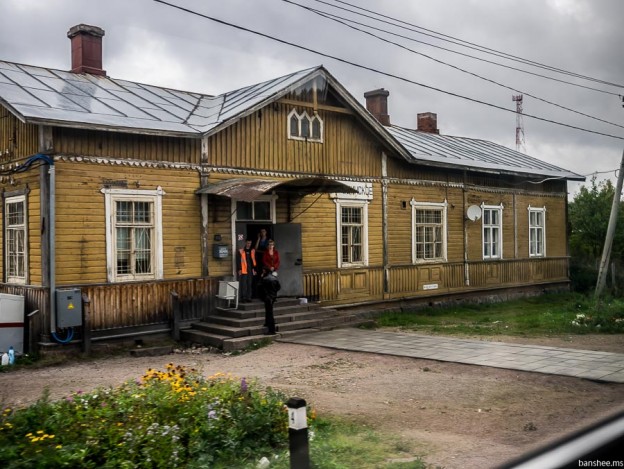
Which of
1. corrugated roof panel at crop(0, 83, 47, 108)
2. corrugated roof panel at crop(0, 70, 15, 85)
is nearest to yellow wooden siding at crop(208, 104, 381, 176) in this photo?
corrugated roof panel at crop(0, 83, 47, 108)

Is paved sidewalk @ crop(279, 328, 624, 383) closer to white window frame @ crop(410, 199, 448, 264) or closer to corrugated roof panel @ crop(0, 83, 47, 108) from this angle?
white window frame @ crop(410, 199, 448, 264)

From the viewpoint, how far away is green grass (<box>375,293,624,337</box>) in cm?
1441

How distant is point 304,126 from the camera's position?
1670cm

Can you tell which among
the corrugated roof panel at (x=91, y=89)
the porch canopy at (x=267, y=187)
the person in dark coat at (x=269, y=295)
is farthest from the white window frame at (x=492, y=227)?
the corrugated roof panel at (x=91, y=89)

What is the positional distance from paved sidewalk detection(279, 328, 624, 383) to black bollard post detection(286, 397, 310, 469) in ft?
18.4

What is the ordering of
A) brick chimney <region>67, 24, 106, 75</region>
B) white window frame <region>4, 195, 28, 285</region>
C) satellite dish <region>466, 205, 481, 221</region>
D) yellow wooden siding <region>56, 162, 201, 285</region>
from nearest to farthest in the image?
1. yellow wooden siding <region>56, 162, 201, 285</region>
2. white window frame <region>4, 195, 28, 285</region>
3. brick chimney <region>67, 24, 106, 75</region>
4. satellite dish <region>466, 205, 481, 221</region>

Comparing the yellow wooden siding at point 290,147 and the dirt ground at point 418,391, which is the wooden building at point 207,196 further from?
the dirt ground at point 418,391

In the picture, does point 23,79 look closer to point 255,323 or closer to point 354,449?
point 255,323

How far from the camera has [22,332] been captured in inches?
495

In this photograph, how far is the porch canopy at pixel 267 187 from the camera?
531 inches

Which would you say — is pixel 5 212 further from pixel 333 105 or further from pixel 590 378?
pixel 590 378

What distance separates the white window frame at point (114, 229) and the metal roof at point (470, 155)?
8101 millimetres

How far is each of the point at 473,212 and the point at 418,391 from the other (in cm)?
1330

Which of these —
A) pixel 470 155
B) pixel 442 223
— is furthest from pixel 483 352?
pixel 470 155
